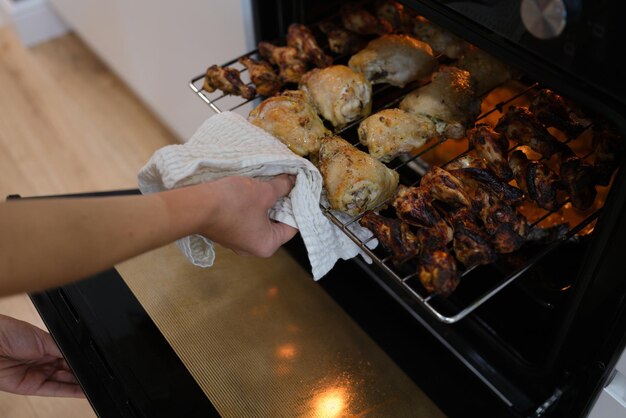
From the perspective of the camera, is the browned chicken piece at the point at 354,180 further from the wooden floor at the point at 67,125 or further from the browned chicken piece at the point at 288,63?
the wooden floor at the point at 67,125

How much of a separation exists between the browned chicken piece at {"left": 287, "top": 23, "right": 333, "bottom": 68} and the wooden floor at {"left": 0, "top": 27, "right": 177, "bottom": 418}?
1149 millimetres

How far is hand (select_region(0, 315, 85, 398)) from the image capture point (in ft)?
3.38

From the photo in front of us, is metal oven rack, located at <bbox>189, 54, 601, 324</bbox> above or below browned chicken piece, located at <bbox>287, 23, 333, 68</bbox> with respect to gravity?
below

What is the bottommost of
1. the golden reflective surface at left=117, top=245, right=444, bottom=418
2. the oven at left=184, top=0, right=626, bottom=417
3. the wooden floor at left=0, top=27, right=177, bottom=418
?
the wooden floor at left=0, top=27, right=177, bottom=418

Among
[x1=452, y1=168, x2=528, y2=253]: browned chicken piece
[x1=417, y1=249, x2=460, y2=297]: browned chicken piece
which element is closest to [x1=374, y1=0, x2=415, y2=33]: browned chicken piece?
[x1=452, y1=168, x2=528, y2=253]: browned chicken piece

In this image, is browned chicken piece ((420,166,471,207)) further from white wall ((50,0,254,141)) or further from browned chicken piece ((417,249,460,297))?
white wall ((50,0,254,141))

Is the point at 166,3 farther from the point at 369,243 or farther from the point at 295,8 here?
the point at 369,243

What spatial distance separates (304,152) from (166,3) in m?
0.76

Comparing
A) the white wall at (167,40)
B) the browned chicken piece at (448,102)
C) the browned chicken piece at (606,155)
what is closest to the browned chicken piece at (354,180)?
the browned chicken piece at (448,102)

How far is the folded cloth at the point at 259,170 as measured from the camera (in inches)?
29.1

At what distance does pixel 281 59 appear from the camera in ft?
3.20

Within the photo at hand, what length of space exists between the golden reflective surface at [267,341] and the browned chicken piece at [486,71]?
0.38 metres

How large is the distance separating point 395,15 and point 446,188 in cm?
42

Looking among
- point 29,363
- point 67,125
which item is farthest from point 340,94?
point 67,125
